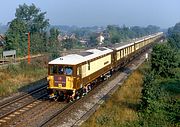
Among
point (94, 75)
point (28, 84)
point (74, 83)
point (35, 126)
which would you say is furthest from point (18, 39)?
point (35, 126)

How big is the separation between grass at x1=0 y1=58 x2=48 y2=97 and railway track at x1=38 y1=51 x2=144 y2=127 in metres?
7.21

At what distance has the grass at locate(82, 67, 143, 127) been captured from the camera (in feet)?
60.6

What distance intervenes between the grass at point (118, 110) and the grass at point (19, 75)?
944cm

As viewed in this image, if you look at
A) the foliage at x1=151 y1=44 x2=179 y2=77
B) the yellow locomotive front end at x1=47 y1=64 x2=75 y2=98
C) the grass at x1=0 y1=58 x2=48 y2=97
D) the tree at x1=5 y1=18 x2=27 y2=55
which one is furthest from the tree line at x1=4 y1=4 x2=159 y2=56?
the yellow locomotive front end at x1=47 y1=64 x2=75 y2=98

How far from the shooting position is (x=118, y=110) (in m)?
21.0

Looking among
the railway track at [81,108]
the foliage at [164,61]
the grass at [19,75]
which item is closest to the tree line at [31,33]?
the grass at [19,75]

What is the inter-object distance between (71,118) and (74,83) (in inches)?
138

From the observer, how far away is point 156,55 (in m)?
38.9

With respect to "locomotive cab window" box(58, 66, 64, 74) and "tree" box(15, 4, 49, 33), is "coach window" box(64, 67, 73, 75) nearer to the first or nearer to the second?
"locomotive cab window" box(58, 66, 64, 74)

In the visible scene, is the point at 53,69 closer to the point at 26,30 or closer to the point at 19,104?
the point at 19,104

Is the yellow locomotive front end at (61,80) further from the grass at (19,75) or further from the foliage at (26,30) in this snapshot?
the foliage at (26,30)

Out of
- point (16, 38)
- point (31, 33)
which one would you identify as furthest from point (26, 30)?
point (16, 38)

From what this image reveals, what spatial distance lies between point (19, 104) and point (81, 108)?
182 inches

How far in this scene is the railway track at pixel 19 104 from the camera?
20.3 meters
